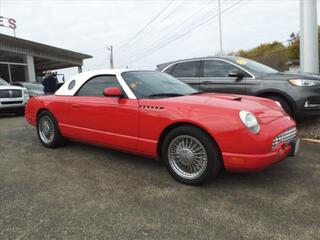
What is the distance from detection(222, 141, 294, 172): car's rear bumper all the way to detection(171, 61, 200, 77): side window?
4305 millimetres

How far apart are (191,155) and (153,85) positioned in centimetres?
132

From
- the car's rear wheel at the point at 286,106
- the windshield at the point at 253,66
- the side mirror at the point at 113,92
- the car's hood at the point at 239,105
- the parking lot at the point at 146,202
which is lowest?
the parking lot at the point at 146,202

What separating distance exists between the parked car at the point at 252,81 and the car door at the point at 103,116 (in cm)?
299

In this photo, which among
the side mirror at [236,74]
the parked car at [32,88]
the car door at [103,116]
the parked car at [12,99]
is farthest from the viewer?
the parked car at [32,88]

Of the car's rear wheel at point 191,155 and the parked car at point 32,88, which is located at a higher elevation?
the parked car at point 32,88

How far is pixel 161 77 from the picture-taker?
5.18 metres

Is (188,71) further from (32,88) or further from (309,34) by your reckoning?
(32,88)

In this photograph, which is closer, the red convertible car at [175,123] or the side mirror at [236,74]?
the red convertible car at [175,123]

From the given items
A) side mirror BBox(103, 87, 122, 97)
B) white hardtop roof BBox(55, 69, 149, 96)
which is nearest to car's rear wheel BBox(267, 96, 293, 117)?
white hardtop roof BBox(55, 69, 149, 96)

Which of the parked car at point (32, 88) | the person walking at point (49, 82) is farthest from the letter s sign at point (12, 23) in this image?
the person walking at point (49, 82)

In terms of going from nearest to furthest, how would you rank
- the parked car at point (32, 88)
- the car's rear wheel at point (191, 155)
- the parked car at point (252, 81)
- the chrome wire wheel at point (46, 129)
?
1. the car's rear wheel at point (191, 155)
2. the chrome wire wheel at point (46, 129)
3. the parked car at point (252, 81)
4. the parked car at point (32, 88)

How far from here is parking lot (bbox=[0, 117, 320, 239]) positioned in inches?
114

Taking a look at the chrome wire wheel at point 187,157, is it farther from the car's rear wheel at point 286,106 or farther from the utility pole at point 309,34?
the utility pole at point 309,34

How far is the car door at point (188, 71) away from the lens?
7720 millimetres
